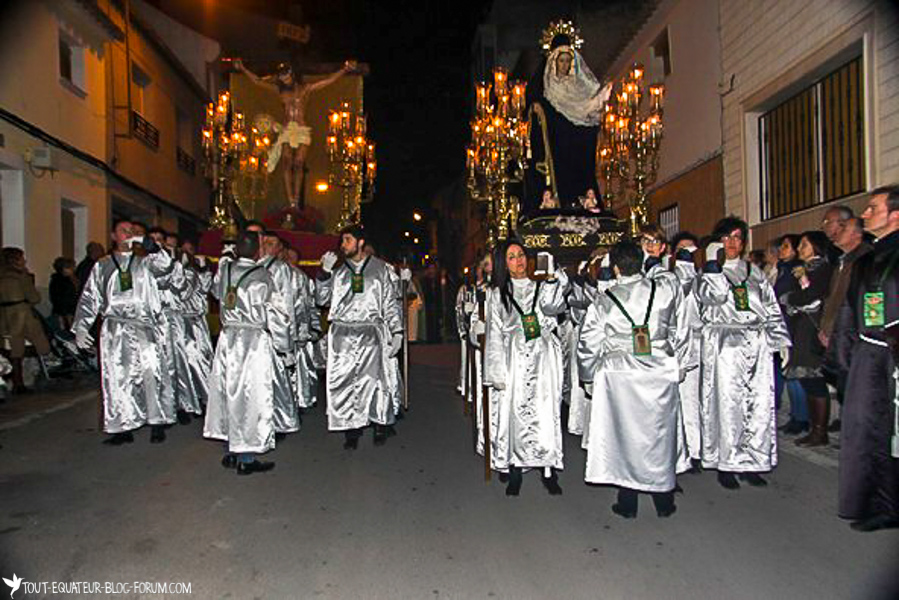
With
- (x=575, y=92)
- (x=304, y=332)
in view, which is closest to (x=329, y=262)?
(x=304, y=332)

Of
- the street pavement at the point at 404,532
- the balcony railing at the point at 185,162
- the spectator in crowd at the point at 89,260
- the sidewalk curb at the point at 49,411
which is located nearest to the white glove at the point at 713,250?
the street pavement at the point at 404,532

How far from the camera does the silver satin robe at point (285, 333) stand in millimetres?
5988

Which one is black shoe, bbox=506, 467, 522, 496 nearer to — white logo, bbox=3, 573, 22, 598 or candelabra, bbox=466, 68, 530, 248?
white logo, bbox=3, 573, 22, 598

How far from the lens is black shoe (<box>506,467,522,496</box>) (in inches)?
203

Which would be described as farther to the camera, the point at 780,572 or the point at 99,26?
the point at 99,26

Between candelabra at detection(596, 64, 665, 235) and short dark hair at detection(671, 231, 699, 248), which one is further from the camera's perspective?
candelabra at detection(596, 64, 665, 235)

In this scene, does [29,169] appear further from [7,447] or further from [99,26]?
[7,447]

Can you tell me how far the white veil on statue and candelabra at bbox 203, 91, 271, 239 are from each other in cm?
553

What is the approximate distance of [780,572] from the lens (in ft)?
12.1

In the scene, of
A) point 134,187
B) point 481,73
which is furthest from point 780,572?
point 481,73

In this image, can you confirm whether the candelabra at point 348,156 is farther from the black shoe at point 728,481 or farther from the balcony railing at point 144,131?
the black shoe at point 728,481

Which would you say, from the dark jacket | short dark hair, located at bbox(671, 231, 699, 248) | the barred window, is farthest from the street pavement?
the dark jacket

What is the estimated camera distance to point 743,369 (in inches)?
210

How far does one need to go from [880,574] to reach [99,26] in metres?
15.9
